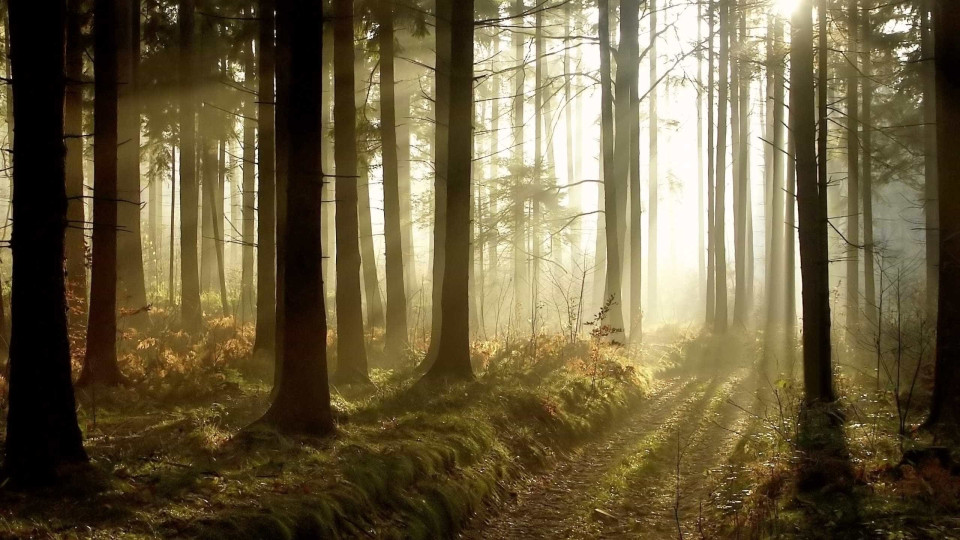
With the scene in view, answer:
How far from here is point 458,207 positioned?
12.4 metres

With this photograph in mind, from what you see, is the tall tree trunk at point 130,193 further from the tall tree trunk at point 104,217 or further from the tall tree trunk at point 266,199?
the tall tree trunk at point 104,217

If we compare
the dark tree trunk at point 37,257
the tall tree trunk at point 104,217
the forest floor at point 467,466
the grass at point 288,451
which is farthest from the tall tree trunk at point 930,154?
the dark tree trunk at point 37,257

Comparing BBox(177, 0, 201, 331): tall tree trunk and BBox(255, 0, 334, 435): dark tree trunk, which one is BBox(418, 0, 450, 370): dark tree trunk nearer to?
BBox(255, 0, 334, 435): dark tree trunk

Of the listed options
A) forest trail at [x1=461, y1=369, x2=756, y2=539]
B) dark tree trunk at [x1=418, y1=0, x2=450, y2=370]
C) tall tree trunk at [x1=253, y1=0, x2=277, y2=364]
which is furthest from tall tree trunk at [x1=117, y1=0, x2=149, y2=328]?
forest trail at [x1=461, y1=369, x2=756, y2=539]

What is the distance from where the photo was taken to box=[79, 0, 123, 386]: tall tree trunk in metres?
10.6

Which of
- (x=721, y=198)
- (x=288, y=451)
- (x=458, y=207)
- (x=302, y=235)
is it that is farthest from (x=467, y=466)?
(x=721, y=198)

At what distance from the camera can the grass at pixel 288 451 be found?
18.9ft

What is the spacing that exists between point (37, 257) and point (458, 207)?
730cm

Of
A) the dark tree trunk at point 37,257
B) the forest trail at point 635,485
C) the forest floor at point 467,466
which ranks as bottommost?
the forest trail at point 635,485

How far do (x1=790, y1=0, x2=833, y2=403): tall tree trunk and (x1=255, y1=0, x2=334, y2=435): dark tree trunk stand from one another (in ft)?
25.3

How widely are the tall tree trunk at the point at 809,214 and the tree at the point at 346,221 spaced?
742 cm

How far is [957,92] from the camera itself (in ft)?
29.3

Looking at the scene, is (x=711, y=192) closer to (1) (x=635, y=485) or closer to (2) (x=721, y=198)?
(2) (x=721, y=198)

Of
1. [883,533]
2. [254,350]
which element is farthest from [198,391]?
[883,533]
